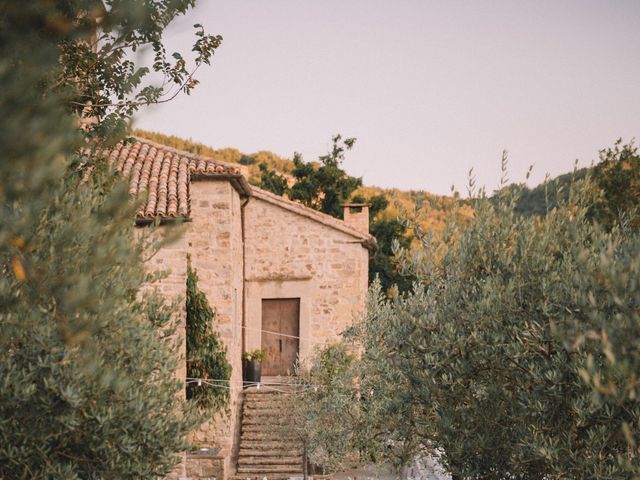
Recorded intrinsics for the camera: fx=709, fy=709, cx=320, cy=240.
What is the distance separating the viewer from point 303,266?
19.2 meters

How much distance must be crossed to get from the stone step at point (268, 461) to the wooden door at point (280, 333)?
2979 mm

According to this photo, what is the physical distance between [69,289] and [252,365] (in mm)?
14967

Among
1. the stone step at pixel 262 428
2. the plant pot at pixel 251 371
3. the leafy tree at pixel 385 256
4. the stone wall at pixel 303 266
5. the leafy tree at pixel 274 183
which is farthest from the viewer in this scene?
the leafy tree at pixel 274 183

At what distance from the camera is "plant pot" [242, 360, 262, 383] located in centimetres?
1834

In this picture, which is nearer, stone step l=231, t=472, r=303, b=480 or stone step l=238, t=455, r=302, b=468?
stone step l=231, t=472, r=303, b=480

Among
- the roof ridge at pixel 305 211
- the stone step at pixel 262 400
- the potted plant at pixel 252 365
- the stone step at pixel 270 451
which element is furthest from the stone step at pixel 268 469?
the roof ridge at pixel 305 211

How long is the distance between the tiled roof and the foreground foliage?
21.5 ft

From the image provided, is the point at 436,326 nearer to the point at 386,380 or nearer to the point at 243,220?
the point at 386,380

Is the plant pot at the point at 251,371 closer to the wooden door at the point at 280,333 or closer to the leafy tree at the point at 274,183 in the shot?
the wooden door at the point at 280,333

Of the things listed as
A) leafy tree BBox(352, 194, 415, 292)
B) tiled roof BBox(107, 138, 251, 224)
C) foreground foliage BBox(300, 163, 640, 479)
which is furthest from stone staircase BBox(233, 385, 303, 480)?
leafy tree BBox(352, 194, 415, 292)

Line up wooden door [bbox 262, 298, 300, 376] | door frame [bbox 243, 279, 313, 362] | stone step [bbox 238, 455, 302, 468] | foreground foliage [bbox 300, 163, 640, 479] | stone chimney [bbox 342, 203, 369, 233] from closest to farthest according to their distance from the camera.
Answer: foreground foliage [bbox 300, 163, 640, 479] → stone step [bbox 238, 455, 302, 468] → door frame [bbox 243, 279, 313, 362] → wooden door [bbox 262, 298, 300, 376] → stone chimney [bbox 342, 203, 369, 233]

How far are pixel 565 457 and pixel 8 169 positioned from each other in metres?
4.63

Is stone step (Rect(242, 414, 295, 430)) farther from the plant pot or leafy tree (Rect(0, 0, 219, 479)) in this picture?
leafy tree (Rect(0, 0, 219, 479))

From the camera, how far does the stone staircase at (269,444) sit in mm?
16406
